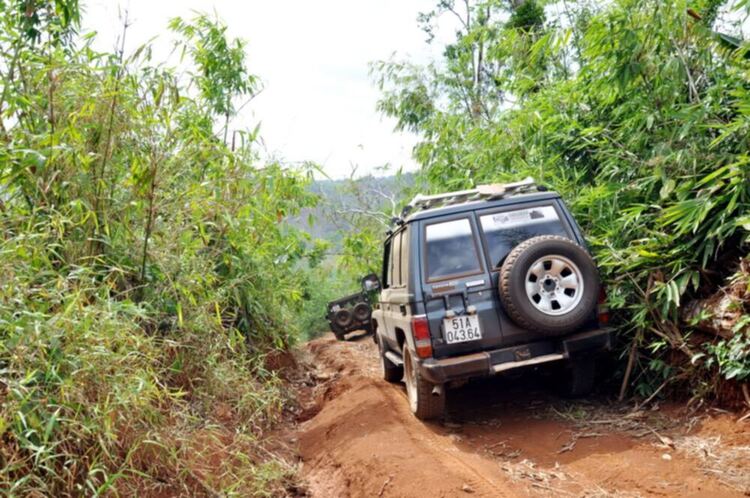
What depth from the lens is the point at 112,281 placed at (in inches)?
182

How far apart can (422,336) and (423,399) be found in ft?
2.42

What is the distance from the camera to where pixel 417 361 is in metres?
5.65

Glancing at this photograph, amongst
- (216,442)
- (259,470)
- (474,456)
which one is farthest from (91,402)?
(474,456)

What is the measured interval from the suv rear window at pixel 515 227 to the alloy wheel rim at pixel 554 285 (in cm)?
45

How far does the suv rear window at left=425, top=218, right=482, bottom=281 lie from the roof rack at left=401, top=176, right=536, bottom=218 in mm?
434

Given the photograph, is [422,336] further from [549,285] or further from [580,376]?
[580,376]

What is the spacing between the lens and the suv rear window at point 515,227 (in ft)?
19.2

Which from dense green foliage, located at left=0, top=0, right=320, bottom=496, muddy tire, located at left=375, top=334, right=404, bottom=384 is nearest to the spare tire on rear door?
dense green foliage, located at left=0, top=0, right=320, bottom=496

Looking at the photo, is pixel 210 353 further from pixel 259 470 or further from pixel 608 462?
pixel 608 462

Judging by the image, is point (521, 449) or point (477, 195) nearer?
point (521, 449)

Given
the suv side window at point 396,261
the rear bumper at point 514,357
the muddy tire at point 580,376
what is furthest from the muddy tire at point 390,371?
the rear bumper at point 514,357

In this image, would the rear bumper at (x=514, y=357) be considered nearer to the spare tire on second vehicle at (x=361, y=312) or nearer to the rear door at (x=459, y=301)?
the rear door at (x=459, y=301)

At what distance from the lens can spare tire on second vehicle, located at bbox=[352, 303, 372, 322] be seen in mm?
18984

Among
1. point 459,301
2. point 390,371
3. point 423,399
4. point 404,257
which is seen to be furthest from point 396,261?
point 390,371
